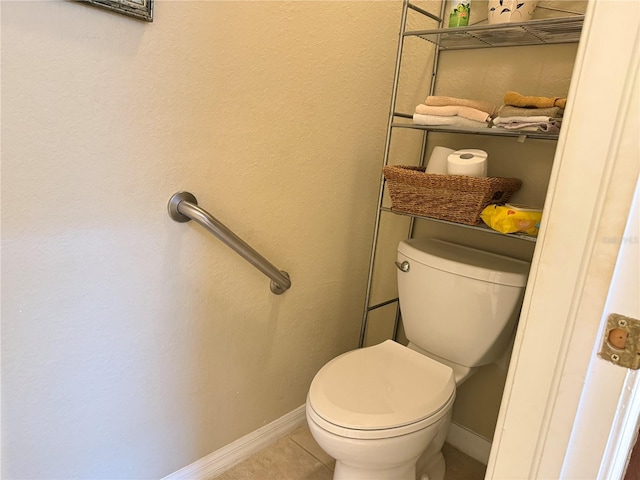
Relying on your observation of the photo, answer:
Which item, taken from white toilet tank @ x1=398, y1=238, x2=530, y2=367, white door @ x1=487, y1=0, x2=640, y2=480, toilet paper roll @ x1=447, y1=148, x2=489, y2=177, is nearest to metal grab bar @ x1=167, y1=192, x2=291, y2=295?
white toilet tank @ x1=398, y1=238, x2=530, y2=367

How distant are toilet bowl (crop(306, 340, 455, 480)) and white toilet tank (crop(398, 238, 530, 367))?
0.33 feet

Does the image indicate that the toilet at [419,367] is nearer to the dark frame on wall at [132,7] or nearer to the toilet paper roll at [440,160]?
the toilet paper roll at [440,160]

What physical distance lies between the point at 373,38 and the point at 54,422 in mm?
1492

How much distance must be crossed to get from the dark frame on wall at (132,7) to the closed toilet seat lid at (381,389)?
104 cm

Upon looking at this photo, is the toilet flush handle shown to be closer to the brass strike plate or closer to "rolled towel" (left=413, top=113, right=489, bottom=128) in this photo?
"rolled towel" (left=413, top=113, right=489, bottom=128)

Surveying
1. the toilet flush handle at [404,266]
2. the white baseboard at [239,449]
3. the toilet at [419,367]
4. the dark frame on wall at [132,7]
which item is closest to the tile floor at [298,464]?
the white baseboard at [239,449]

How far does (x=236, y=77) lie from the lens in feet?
3.84

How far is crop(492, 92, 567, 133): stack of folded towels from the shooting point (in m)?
1.14

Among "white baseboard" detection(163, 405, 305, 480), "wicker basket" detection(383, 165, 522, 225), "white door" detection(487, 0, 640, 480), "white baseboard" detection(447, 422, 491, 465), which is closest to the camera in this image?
"white door" detection(487, 0, 640, 480)

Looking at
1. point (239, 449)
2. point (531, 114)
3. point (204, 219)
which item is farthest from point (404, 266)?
point (239, 449)

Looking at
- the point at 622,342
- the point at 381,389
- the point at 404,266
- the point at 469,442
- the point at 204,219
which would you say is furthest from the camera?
the point at 469,442

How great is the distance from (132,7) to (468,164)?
3.15 ft

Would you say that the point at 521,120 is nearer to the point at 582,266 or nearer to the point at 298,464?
the point at 582,266

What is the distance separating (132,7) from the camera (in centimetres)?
94
